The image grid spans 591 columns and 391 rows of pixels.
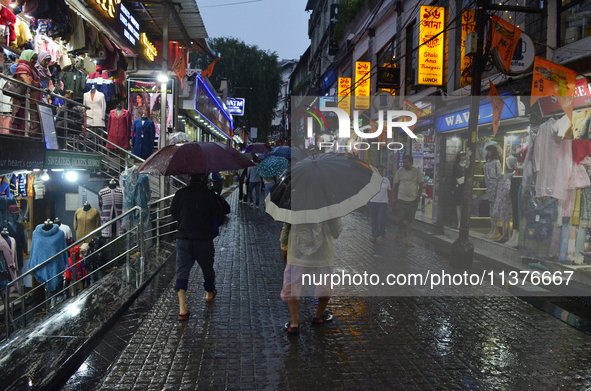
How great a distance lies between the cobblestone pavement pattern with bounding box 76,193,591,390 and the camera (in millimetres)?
3891

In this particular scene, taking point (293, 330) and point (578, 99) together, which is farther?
point (578, 99)

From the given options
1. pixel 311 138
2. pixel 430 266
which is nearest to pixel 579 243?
pixel 430 266

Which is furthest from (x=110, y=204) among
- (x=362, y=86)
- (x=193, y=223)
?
(x=362, y=86)

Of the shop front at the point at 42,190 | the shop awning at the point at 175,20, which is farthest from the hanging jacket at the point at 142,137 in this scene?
the shop awning at the point at 175,20

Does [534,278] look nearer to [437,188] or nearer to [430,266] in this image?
[430,266]

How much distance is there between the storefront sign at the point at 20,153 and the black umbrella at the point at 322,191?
14.9 feet

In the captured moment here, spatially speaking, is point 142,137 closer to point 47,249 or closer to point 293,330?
point 47,249

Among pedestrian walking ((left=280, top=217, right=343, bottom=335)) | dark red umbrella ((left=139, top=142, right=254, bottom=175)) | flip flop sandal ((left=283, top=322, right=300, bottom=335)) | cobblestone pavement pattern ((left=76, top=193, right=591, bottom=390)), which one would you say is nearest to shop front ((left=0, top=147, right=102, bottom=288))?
dark red umbrella ((left=139, top=142, right=254, bottom=175))

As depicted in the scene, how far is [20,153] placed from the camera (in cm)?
720

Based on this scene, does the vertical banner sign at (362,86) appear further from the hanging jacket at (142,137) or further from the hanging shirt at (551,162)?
the hanging shirt at (551,162)

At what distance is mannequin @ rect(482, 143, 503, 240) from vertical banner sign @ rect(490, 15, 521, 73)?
2.62 meters

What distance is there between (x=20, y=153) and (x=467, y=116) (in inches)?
395

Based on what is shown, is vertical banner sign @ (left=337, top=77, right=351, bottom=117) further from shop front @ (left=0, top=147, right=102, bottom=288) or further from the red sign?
the red sign

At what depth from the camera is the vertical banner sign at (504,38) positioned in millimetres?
8148
